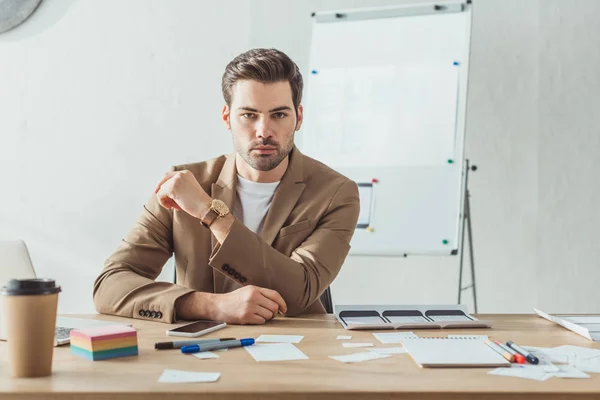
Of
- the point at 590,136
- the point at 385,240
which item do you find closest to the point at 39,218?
the point at 385,240

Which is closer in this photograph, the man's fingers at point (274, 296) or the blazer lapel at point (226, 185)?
the man's fingers at point (274, 296)

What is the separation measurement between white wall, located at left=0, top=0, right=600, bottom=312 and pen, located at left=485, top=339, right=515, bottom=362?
2019 millimetres

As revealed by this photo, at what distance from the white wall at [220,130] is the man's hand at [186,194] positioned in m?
1.75

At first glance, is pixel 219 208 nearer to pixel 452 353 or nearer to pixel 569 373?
pixel 452 353

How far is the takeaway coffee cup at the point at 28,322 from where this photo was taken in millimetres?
886

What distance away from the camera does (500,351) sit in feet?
3.43

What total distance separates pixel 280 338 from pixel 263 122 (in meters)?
0.73

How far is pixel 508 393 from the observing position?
0.83 metres

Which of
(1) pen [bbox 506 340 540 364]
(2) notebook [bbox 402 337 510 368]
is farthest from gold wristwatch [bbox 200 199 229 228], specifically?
(1) pen [bbox 506 340 540 364]

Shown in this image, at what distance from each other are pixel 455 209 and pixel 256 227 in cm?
109

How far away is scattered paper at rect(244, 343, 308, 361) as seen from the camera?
1.02 meters

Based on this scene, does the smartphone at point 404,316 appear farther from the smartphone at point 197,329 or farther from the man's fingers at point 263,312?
the smartphone at point 197,329

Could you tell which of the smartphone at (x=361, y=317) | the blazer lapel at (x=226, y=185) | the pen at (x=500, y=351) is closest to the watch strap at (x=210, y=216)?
the blazer lapel at (x=226, y=185)

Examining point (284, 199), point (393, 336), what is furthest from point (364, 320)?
point (284, 199)
